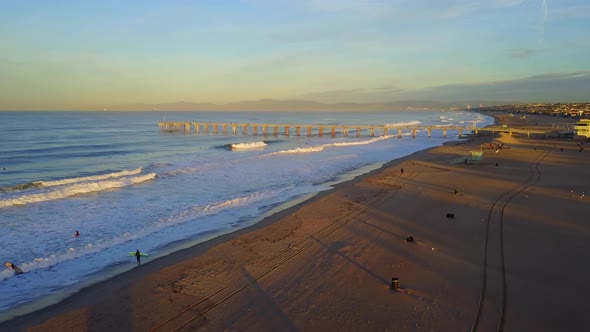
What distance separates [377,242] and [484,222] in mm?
4351

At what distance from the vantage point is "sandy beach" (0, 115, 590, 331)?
284 inches

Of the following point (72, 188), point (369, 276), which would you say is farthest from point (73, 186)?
point (369, 276)

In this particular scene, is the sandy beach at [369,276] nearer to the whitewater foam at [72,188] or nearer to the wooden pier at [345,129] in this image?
the whitewater foam at [72,188]

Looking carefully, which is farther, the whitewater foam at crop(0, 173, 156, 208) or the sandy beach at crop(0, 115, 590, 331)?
the whitewater foam at crop(0, 173, 156, 208)

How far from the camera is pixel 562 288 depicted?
27.6 feet

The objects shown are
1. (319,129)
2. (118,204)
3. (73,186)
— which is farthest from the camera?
(319,129)

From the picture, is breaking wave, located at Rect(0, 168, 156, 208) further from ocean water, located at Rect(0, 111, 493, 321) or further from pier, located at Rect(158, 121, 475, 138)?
pier, located at Rect(158, 121, 475, 138)

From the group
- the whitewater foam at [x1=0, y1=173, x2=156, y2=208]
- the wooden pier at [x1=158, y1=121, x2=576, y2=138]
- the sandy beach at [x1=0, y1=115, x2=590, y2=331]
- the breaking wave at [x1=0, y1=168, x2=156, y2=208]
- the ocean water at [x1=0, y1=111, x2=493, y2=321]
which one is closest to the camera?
the sandy beach at [x1=0, y1=115, x2=590, y2=331]

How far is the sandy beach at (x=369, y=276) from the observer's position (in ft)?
23.7

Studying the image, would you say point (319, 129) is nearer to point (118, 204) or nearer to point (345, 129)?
point (345, 129)

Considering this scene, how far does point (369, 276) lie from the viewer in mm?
9117

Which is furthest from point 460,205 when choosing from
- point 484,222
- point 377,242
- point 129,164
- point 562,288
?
point 129,164

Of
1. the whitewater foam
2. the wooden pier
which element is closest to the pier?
the wooden pier

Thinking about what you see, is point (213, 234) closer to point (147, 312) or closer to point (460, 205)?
point (147, 312)
